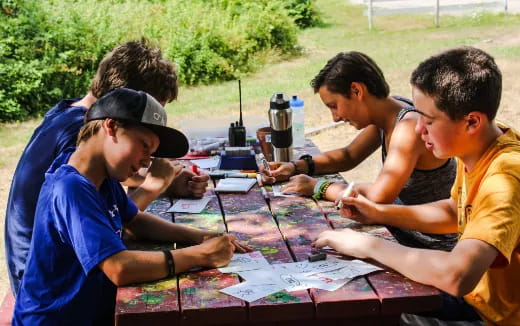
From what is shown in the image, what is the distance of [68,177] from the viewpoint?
7.86ft

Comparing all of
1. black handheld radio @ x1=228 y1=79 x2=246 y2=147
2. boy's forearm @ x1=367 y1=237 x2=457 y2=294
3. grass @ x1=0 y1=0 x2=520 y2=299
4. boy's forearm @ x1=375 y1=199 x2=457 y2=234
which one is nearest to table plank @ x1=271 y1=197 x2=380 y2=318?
boy's forearm @ x1=367 y1=237 x2=457 y2=294

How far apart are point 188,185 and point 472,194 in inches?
56.6

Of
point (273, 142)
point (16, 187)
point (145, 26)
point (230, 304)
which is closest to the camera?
point (230, 304)

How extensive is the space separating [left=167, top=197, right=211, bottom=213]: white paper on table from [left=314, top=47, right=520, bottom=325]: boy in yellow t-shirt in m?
0.80

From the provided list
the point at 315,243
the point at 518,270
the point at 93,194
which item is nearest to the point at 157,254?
the point at 93,194

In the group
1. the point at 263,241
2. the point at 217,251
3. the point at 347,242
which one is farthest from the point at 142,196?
the point at 347,242

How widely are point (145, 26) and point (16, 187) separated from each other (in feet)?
29.6

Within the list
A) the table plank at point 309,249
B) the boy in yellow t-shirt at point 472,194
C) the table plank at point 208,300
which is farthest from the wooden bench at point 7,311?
the boy in yellow t-shirt at point 472,194

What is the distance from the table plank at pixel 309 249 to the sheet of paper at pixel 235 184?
0.72 feet

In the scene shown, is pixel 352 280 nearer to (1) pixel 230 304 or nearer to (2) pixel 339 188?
(1) pixel 230 304

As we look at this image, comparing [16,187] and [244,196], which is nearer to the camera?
[16,187]

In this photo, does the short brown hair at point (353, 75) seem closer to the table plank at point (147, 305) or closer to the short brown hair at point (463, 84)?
the short brown hair at point (463, 84)

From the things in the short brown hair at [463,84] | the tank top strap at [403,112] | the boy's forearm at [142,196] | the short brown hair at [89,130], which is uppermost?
the short brown hair at [463,84]

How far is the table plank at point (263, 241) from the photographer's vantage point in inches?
87.9
